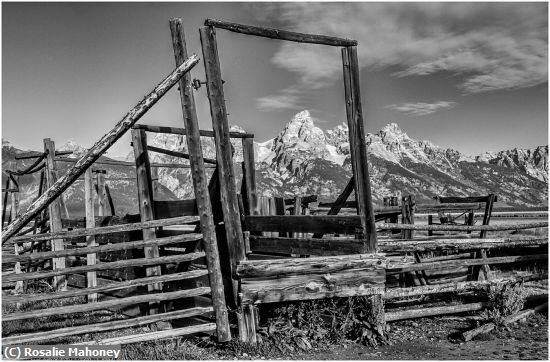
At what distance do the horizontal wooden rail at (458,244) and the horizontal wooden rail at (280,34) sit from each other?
10.6ft

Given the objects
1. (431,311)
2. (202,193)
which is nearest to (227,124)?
(202,193)

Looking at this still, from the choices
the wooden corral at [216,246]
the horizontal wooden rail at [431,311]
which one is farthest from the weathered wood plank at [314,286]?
the horizontal wooden rail at [431,311]

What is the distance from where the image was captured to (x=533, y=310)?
8125mm

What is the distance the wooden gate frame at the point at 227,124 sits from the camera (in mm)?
6352

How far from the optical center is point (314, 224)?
658 centimetres

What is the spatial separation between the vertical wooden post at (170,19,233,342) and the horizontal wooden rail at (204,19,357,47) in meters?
0.48

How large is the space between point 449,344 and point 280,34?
15.7 feet

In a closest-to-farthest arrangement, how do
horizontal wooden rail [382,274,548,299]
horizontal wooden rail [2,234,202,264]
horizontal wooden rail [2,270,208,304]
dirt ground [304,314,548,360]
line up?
horizontal wooden rail [2,270,208,304] < horizontal wooden rail [2,234,202,264] < dirt ground [304,314,548,360] < horizontal wooden rail [382,274,548,299]

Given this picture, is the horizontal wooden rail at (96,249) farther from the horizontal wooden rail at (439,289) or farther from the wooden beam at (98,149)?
the horizontal wooden rail at (439,289)

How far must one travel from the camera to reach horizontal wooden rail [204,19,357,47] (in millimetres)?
6266

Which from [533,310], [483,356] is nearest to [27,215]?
[483,356]

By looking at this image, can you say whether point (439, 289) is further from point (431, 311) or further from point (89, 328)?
point (89, 328)

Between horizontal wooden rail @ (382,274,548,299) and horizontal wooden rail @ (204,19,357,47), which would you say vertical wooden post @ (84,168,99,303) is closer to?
horizontal wooden rail @ (204,19,357,47)

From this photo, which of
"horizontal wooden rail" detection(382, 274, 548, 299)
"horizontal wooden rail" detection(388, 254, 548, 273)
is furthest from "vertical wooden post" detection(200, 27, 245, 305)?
"horizontal wooden rail" detection(388, 254, 548, 273)
